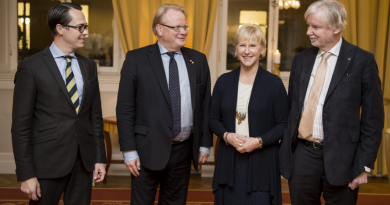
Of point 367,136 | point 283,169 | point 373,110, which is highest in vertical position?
point 373,110

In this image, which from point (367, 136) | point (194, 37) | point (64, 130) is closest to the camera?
point (64, 130)

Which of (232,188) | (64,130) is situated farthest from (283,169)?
(64,130)

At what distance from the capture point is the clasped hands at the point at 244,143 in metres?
1.94

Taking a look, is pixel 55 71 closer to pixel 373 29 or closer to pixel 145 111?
pixel 145 111

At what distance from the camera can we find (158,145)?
6.40ft

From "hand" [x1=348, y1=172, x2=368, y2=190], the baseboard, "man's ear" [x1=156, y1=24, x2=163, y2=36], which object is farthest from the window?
"hand" [x1=348, y1=172, x2=368, y2=190]

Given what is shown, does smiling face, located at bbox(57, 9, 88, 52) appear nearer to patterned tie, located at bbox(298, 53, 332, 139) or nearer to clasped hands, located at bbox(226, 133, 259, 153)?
clasped hands, located at bbox(226, 133, 259, 153)

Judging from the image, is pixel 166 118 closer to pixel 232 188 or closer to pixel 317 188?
pixel 232 188

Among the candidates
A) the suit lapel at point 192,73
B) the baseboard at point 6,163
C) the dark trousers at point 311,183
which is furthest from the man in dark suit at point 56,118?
the baseboard at point 6,163

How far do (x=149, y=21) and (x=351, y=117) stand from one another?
2929 mm

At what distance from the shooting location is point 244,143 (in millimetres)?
1947

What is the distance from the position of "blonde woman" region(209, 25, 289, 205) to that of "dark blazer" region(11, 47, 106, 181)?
2.77ft

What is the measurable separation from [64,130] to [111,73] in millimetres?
2906

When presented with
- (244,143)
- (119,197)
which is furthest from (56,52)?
(119,197)
